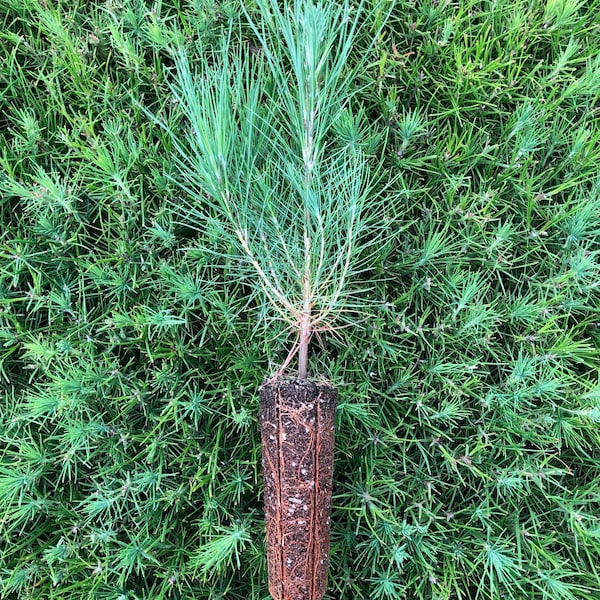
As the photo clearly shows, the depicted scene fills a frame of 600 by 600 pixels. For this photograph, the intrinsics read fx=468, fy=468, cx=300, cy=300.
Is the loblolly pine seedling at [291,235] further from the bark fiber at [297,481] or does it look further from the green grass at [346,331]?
the green grass at [346,331]

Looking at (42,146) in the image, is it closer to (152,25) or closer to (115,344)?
(152,25)

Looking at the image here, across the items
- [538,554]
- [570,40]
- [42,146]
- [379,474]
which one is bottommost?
[538,554]

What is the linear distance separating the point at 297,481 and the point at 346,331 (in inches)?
14.6

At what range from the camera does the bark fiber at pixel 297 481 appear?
0.99m

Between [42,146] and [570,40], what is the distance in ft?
4.51

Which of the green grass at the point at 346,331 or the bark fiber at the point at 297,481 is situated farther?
the green grass at the point at 346,331

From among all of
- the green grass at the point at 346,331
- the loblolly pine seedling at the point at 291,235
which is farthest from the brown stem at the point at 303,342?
the green grass at the point at 346,331

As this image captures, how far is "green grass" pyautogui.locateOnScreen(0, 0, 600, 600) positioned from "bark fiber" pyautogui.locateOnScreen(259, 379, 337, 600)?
0.13m

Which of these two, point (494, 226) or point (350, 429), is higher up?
point (494, 226)

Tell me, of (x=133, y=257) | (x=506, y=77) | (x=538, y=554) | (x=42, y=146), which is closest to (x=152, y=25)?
(x=42, y=146)

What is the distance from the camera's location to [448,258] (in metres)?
1.17

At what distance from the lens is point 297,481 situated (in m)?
1.02

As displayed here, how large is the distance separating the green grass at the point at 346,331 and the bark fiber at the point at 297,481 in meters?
0.13

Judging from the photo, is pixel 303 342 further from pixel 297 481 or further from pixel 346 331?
pixel 297 481
